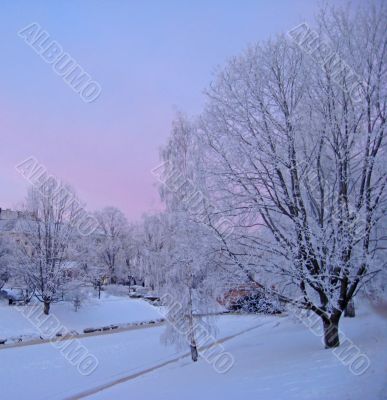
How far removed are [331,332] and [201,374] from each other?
12.0 ft

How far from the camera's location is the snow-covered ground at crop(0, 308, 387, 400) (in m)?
6.67

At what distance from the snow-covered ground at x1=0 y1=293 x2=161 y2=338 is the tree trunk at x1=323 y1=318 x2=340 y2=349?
17362 millimetres

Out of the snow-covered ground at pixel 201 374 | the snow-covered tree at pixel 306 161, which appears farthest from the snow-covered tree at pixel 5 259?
the snow-covered tree at pixel 306 161

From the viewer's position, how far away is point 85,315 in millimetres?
28859

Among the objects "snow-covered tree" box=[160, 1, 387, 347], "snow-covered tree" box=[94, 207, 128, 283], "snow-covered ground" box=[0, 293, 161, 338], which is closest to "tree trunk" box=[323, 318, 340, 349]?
"snow-covered tree" box=[160, 1, 387, 347]

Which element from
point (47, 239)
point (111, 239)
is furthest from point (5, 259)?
point (111, 239)

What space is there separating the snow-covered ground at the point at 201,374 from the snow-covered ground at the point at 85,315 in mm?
4287

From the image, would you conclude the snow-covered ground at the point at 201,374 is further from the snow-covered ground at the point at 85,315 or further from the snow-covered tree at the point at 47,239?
the snow-covered tree at the point at 47,239

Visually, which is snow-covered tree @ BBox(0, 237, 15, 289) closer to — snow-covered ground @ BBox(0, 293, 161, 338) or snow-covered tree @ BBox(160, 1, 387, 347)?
snow-covered ground @ BBox(0, 293, 161, 338)

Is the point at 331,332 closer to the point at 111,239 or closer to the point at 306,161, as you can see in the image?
the point at 306,161

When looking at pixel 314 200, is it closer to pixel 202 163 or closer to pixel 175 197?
pixel 202 163

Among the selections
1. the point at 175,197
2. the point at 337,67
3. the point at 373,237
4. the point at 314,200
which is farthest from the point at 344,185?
the point at 175,197

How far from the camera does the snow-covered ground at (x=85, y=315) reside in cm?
2283

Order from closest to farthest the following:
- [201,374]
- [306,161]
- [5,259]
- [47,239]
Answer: [306,161]
[201,374]
[47,239]
[5,259]
